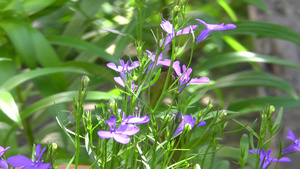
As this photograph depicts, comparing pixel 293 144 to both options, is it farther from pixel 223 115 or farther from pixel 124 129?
pixel 124 129

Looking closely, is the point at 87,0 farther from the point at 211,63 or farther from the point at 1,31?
the point at 211,63

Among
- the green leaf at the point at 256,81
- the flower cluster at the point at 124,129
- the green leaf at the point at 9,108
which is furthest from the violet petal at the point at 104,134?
the green leaf at the point at 256,81

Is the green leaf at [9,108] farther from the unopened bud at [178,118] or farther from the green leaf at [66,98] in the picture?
the unopened bud at [178,118]

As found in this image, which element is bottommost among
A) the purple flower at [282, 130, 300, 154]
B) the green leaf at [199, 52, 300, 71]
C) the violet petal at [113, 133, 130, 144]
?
the green leaf at [199, 52, 300, 71]

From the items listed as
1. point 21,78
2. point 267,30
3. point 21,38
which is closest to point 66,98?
point 21,78

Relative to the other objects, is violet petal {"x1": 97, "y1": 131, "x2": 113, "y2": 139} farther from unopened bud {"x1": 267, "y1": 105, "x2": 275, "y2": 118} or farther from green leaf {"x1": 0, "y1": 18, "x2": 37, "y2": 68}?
green leaf {"x1": 0, "y1": 18, "x2": 37, "y2": 68}

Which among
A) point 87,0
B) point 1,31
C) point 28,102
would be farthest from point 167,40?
point 28,102

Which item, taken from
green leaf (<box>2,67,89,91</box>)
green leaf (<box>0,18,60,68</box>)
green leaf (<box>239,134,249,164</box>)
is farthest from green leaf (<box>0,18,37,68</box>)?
green leaf (<box>239,134,249,164</box>)
